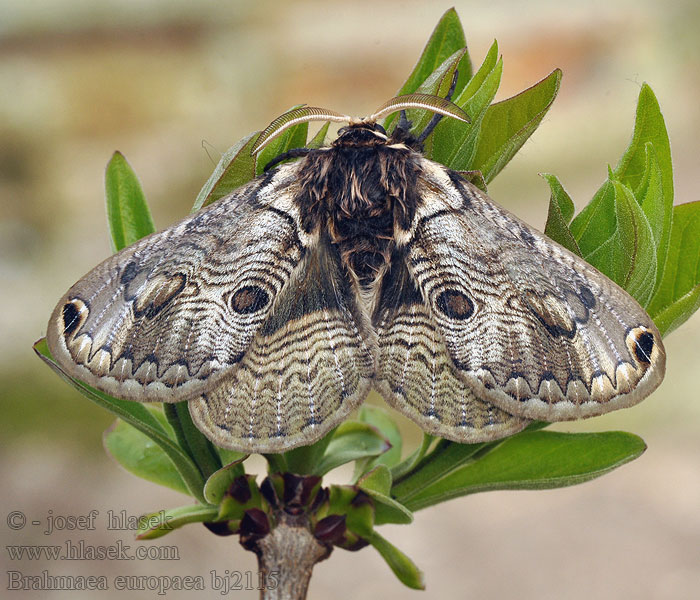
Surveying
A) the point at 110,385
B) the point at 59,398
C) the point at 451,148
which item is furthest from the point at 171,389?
the point at 59,398

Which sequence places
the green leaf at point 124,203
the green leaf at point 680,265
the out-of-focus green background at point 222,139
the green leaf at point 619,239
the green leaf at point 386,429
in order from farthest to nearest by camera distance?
the out-of-focus green background at point 222,139
the green leaf at point 386,429
the green leaf at point 124,203
the green leaf at point 680,265
the green leaf at point 619,239

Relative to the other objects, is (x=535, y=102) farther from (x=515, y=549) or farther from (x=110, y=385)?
(x=515, y=549)

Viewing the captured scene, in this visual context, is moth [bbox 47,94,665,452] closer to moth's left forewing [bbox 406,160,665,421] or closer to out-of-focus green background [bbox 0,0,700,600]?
moth's left forewing [bbox 406,160,665,421]

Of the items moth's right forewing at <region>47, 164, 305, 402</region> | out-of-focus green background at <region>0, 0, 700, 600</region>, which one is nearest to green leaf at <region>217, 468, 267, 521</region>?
moth's right forewing at <region>47, 164, 305, 402</region>

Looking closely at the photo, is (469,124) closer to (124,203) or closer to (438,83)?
(438,83)
